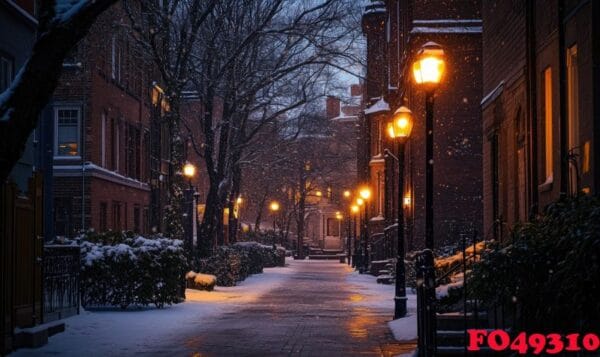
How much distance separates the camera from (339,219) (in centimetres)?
10144

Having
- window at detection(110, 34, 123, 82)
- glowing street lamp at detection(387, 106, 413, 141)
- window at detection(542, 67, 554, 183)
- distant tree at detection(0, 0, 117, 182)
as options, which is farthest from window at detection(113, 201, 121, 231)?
distant tree at detection(0, 0, 117, 182)

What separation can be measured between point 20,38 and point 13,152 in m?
9.68

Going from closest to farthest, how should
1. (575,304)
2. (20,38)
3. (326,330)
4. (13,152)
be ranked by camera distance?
(575,304), (13,152), (326,330), (20,38)

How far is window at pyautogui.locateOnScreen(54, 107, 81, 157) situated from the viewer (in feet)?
118

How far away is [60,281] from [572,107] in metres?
9.72

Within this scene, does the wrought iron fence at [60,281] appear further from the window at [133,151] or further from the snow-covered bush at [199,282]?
the window at [133,151]

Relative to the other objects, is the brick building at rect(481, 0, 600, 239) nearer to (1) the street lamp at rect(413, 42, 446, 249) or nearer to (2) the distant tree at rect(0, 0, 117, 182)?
(1) the street lamp at rect(413, 42, 446, 249)

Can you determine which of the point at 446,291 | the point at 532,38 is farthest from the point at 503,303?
the point at 532,38

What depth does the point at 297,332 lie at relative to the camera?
16.8 meters

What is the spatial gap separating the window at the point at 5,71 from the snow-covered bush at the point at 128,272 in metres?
4.26

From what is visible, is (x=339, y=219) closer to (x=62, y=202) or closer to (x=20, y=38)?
(x=62, y=202)

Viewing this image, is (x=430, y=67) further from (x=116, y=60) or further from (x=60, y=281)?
(x=116, y=60)

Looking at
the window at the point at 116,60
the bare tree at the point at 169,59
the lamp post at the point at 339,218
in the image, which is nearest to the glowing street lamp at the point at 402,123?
the bare tree at the point at 169,59

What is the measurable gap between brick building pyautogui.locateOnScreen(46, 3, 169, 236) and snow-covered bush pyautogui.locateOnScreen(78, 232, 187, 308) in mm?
10717
